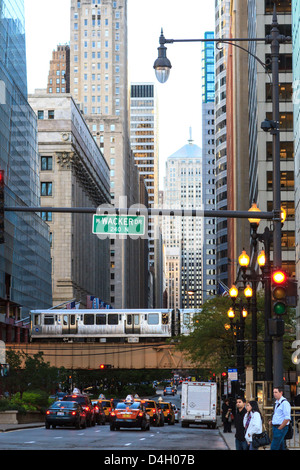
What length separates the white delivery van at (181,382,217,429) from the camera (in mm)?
53500

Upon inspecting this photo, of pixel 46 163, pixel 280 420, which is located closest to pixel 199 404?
pixel 280 420

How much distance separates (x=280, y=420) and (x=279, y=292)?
386 cm

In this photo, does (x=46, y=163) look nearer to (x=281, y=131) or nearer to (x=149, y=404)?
(x=281, y=131)

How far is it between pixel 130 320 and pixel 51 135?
66053 mm

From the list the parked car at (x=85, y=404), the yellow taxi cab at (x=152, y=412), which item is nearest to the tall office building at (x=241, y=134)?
the yellow taxi cab at (x=152, y=412)

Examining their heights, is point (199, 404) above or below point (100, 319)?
below

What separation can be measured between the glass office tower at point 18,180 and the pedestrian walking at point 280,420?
69.9 metres

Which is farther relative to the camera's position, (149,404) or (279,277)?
(149,404)

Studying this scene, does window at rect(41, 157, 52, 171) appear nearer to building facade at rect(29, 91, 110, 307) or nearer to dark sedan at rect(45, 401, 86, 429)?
building facade at rect(29, 91, 110, 307)

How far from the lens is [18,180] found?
101 m

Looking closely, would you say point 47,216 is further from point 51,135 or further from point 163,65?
point 163,65

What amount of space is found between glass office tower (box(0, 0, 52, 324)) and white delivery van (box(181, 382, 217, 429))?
1430 inches

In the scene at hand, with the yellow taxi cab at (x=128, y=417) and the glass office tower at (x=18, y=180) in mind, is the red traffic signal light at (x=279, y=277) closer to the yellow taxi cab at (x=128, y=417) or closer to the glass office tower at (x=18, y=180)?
the yellow taxi cab at (x=128, y=417)

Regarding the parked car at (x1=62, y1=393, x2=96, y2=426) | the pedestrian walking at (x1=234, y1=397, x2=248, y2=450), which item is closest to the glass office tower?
the parked car at (x1=62, y1=393, x2=96, y2=426)
